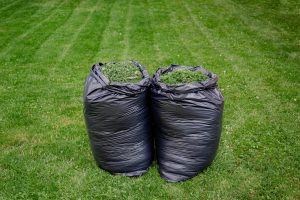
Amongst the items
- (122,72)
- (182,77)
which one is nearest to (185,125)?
(182,77)

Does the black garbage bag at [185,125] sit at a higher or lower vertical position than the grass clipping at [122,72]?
lower

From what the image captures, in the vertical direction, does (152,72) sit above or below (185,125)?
below

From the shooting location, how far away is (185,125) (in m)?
3.74

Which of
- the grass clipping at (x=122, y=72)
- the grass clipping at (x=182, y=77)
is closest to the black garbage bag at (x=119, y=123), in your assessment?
the grass clipping at (x=122, y=72)

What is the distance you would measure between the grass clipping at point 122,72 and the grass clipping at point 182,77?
26 cm

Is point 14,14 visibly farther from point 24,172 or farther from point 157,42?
point 24,172

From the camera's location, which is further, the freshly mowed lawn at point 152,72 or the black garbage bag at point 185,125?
the freshly mowed lawn at point 152,72

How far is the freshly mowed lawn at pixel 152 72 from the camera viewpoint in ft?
12.9

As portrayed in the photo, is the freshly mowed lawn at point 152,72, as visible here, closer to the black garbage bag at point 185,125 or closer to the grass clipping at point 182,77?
the black garbage bag at point 185,125

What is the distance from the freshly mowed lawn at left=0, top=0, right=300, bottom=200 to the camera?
3.93 meters

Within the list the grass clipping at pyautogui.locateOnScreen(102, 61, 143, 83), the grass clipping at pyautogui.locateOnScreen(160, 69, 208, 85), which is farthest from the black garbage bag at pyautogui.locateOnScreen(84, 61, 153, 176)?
the grass clipping at pyautogui.locateOnScreen(160, 69, 208, 85)

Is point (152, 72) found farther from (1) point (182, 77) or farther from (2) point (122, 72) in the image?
(1) point (182, 77)

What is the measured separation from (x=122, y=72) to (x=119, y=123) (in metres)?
0.54

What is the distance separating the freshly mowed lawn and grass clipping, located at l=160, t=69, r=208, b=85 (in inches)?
37.4
